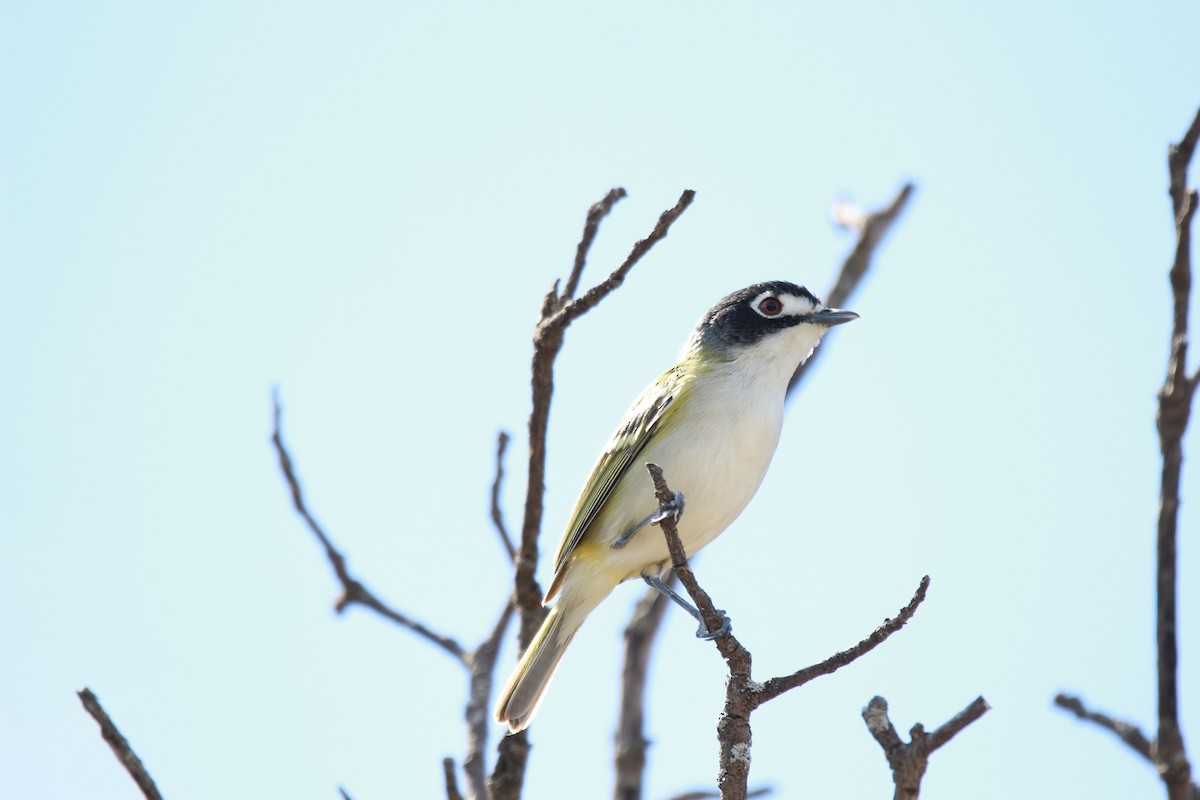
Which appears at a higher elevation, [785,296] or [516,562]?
[785,296]

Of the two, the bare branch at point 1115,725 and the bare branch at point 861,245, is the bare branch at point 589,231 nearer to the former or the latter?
the bare branch at point 1115,725

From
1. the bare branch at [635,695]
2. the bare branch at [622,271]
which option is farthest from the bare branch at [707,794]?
the bare branch at [622,271]

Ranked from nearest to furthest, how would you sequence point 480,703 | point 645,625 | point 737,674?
point 737,674, point 480,703, point 645,625

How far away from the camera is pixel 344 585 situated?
5668mm

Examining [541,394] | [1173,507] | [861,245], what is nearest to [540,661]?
[541,394]

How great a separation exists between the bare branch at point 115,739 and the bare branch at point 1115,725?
2.52 metres

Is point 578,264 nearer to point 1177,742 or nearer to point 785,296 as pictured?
point 785,296

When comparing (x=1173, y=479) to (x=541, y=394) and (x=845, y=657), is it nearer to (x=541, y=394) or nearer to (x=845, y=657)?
(x=845, y=657)

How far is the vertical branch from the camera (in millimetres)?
3188

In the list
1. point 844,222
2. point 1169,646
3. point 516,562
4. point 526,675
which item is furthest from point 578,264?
point 844,222

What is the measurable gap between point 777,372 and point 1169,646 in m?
2.94

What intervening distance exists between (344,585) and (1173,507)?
142 inches

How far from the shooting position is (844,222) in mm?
8969

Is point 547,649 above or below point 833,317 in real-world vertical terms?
below
